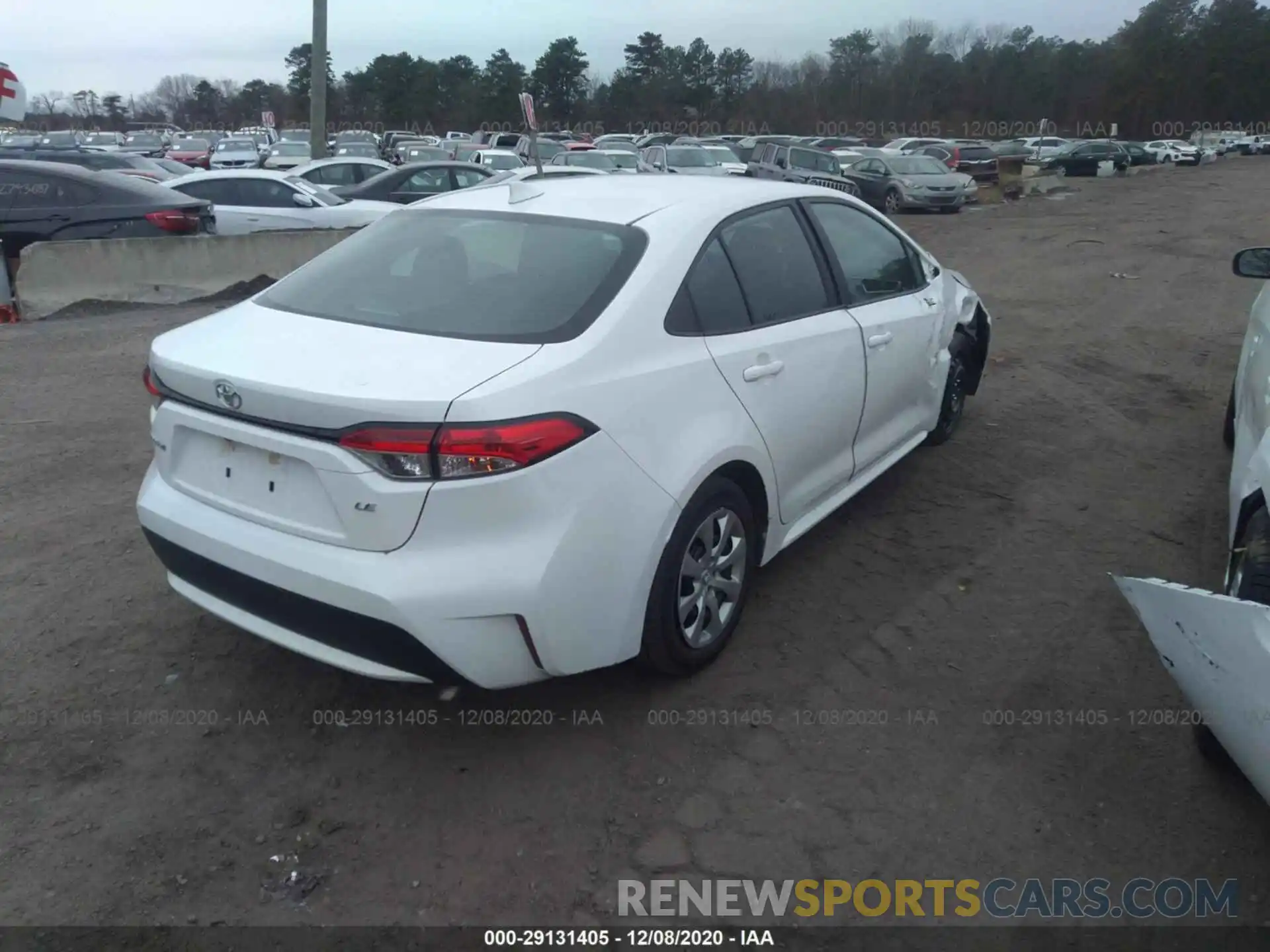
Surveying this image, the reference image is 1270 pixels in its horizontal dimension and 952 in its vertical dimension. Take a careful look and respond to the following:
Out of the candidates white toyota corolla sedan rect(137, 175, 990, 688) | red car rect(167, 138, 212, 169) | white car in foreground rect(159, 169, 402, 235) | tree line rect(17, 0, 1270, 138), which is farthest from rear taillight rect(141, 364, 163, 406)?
tree line rect(17, 0, 1270, 138)

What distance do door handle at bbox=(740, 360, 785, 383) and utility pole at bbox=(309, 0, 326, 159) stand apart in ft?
55.6

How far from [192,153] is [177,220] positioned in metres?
24.4

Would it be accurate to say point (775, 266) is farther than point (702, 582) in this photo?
Yes

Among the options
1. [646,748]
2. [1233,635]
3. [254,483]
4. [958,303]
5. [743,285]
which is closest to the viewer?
[1233,635]

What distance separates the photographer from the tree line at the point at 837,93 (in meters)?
69.6

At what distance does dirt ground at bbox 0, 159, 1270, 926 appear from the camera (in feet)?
9.35

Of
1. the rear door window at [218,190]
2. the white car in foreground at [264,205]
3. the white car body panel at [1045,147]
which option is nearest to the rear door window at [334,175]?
the white car in foreground at [264,205]

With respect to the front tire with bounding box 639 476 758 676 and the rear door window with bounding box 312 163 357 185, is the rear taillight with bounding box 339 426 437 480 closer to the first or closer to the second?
the front tire with bounding box 639 476 758 676

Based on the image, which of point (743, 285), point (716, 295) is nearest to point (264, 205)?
point (743, 285)

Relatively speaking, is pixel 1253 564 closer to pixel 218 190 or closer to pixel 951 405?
pixel 951 405

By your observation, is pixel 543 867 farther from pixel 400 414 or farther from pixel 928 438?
pixel 928 438

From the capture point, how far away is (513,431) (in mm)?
Result: 2795

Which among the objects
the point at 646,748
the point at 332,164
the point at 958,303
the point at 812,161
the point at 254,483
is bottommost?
the point at 646,748

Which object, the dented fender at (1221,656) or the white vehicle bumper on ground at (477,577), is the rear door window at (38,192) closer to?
the white vehicle bumper on ground at (477,577)
